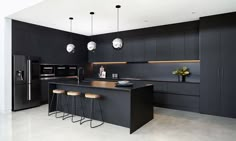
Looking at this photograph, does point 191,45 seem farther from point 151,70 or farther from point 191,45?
point 151,70

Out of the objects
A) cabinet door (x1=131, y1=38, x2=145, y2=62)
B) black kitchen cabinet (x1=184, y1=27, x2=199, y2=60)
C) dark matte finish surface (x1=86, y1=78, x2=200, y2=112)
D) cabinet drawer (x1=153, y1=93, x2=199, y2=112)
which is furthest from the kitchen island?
Answer: cabinet door (x1=131, y1=38, x2=145, y2=62)

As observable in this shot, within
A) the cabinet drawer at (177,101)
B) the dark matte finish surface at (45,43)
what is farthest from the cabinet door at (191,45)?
the dark matte finish surface at (45,43)

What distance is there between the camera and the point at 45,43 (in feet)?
18.2

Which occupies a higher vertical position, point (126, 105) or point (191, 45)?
point (191, 45)

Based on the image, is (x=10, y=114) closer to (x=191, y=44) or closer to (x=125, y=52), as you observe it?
(x=125, y=52)

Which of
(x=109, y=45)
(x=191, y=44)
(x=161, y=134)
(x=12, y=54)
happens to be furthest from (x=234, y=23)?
(x=12, y=54)

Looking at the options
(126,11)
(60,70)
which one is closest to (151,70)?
(126,11)

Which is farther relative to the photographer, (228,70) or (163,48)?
(163,48)

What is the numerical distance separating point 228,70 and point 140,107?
2.59 m

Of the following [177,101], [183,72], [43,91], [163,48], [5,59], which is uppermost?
[163,48]

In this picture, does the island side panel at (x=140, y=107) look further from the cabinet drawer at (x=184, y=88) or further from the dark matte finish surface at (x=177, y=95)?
the cabinet drawer at (x=184, y=88)

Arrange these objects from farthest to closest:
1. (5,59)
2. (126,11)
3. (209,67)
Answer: (5,59), (209,67), (126,11)

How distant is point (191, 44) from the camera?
191 inches

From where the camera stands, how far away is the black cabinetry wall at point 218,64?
4031mm
